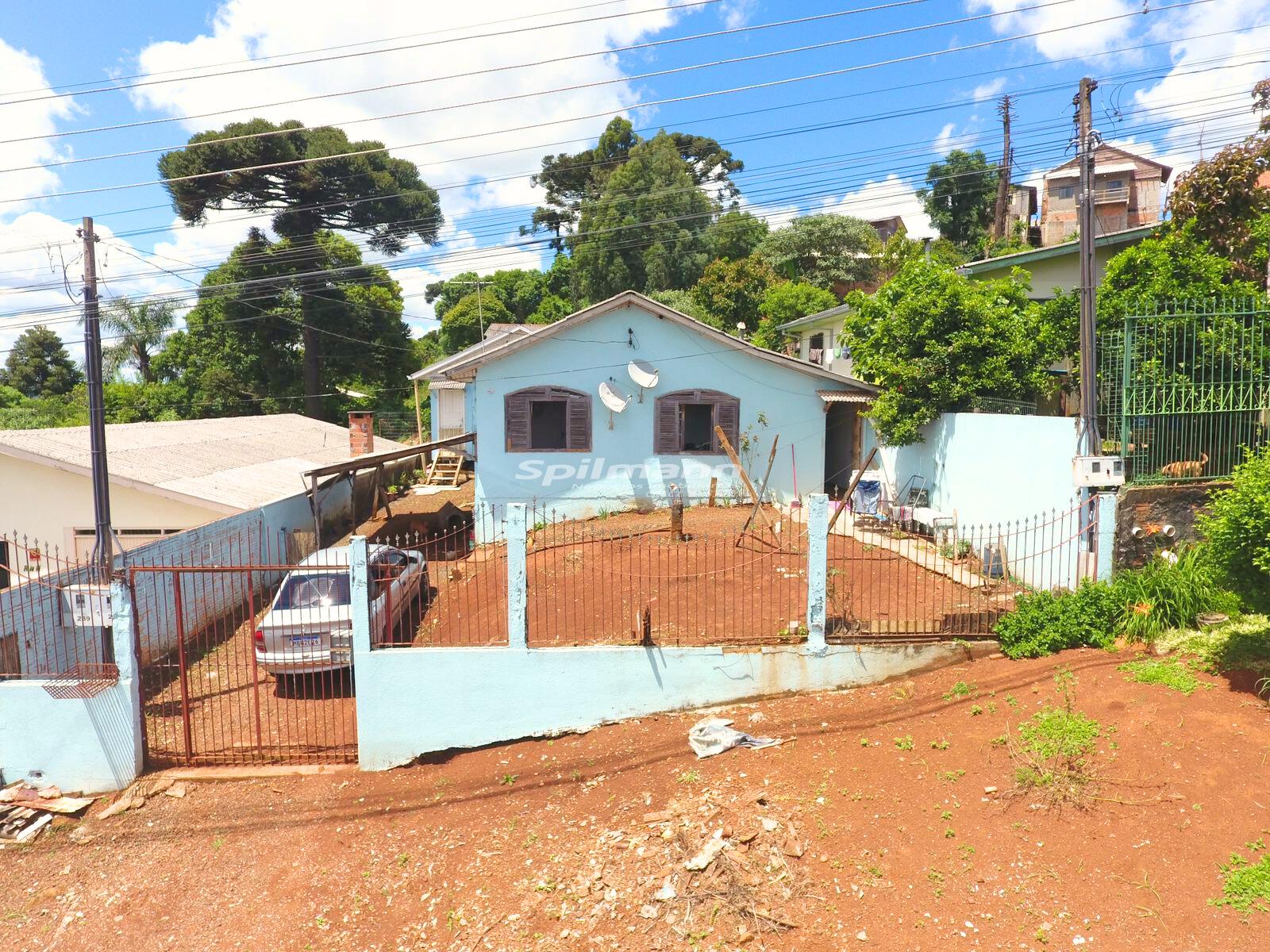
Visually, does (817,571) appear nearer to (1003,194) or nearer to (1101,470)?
(1101,470)

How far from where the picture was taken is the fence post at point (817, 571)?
771 centimetres

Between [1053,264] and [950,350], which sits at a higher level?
[1053,264]

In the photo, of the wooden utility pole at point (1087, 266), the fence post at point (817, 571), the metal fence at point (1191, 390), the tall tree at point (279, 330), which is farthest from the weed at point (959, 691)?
the tall tree at point (279, 330)

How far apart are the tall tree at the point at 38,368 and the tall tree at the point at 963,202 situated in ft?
173

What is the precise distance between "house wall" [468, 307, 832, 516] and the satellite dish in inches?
4.8

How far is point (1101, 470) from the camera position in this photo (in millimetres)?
8281

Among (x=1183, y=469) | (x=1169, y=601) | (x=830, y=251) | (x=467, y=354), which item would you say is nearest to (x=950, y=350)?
(x=1183, y=469)

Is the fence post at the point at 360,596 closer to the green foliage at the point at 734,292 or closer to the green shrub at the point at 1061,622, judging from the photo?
the green shrub at the point at 1061,622

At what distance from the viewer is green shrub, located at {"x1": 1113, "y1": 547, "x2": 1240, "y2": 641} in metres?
7.64

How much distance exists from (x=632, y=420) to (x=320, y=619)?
29.0 ft

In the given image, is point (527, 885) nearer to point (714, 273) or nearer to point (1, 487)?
point (1, 487)

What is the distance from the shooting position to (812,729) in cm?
727

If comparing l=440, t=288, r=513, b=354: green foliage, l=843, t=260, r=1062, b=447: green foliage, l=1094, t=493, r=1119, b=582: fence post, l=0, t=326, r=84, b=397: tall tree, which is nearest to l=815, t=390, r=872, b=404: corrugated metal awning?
l=843, t=260, r=1062, b=447: green foliage

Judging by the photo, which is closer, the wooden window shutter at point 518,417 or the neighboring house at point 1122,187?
the wooden window shutter at point 518,417
